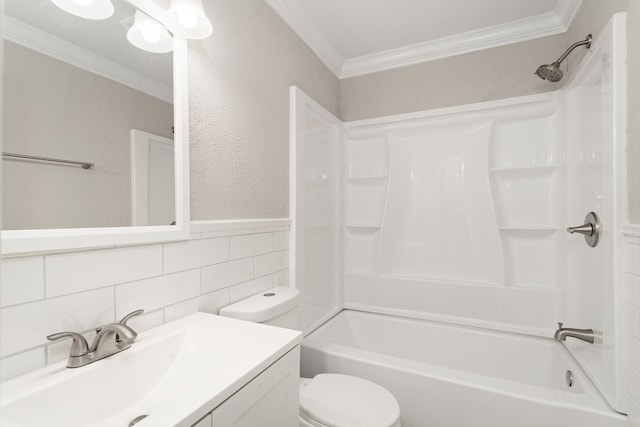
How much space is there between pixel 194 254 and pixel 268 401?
1.90 feet

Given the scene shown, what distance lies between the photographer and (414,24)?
188 cm

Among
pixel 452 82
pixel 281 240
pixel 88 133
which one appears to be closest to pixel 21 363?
pixel 88 133

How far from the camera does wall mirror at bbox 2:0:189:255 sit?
0.66m

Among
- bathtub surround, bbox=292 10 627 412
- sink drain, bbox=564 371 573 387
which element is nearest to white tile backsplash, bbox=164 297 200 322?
bathtub surround, bbox=292 10 627 412

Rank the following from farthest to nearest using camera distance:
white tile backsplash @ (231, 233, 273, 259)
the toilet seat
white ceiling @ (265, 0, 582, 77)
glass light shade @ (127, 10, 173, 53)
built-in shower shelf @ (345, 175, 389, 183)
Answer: built-in shower shelf @ (345, 175, 389, 183) < white ceiling @ (265, 0, 582, 77) < white tile backsplash @ (231, 233, 273, 259) < the toilet seat < glass light shade @ (127, 10, 173, 53)

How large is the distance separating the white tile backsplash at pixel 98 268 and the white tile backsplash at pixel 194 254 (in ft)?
0.13

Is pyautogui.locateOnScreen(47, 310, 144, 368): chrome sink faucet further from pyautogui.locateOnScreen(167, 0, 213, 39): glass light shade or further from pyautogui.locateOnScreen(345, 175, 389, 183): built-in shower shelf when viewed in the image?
pyautogui.locateOnScreen(345, 175, 389, 183): built-in shower shelf

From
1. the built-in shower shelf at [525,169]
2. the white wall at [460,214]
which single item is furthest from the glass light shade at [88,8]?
Result: the built-in shower shelf at [525,169]

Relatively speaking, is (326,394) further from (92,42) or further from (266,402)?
(92,42)

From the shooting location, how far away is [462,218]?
2086mm

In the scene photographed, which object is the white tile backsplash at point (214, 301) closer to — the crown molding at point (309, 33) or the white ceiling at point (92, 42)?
the white ceiling at point (92, 42)

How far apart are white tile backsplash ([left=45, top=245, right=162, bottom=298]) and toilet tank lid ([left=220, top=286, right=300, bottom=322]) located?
356mm

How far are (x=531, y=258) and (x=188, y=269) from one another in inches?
82.5

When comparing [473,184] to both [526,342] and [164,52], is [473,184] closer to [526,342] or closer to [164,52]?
[526,342]
